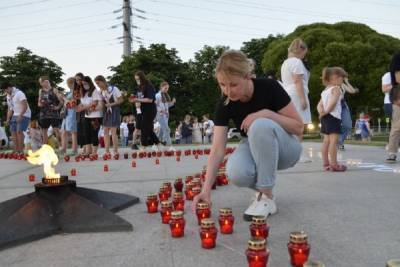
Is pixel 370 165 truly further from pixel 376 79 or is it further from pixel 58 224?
pixel 376 79

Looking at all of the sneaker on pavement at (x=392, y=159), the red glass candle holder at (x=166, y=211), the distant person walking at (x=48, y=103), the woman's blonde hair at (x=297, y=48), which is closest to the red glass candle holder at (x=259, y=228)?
the red glass candle holder at (x=166, y=211)

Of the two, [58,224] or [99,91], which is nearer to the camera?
[58,224]

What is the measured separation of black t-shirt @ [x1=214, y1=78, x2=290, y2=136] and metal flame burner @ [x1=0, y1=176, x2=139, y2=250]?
1221 millimetres

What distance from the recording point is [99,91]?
36.7 ft

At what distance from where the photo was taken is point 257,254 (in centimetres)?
239

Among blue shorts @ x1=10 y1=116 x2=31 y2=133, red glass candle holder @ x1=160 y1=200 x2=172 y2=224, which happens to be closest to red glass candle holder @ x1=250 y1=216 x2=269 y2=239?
red glass candle holder @ x1=160 y1=200 x2=172 y2=224

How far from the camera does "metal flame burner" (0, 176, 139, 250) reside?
3.42m

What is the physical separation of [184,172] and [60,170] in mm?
2604

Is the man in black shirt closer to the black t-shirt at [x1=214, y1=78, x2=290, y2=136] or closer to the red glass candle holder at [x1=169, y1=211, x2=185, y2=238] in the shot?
the black t-shirt at [x1=214, y1=78, x2=290, y2=136]

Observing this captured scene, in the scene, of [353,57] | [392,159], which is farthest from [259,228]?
[353,57]

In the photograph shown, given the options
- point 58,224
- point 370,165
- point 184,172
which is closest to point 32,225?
point 58,224

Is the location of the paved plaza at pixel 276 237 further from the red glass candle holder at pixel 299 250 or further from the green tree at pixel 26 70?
the green tree at pixel 26 70

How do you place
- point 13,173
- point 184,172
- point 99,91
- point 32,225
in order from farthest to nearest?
1. point 99,91
2. point 13,173
3. point 184,172
4. point 32,225

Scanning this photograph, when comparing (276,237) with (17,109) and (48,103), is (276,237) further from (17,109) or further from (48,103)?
(17,109)
